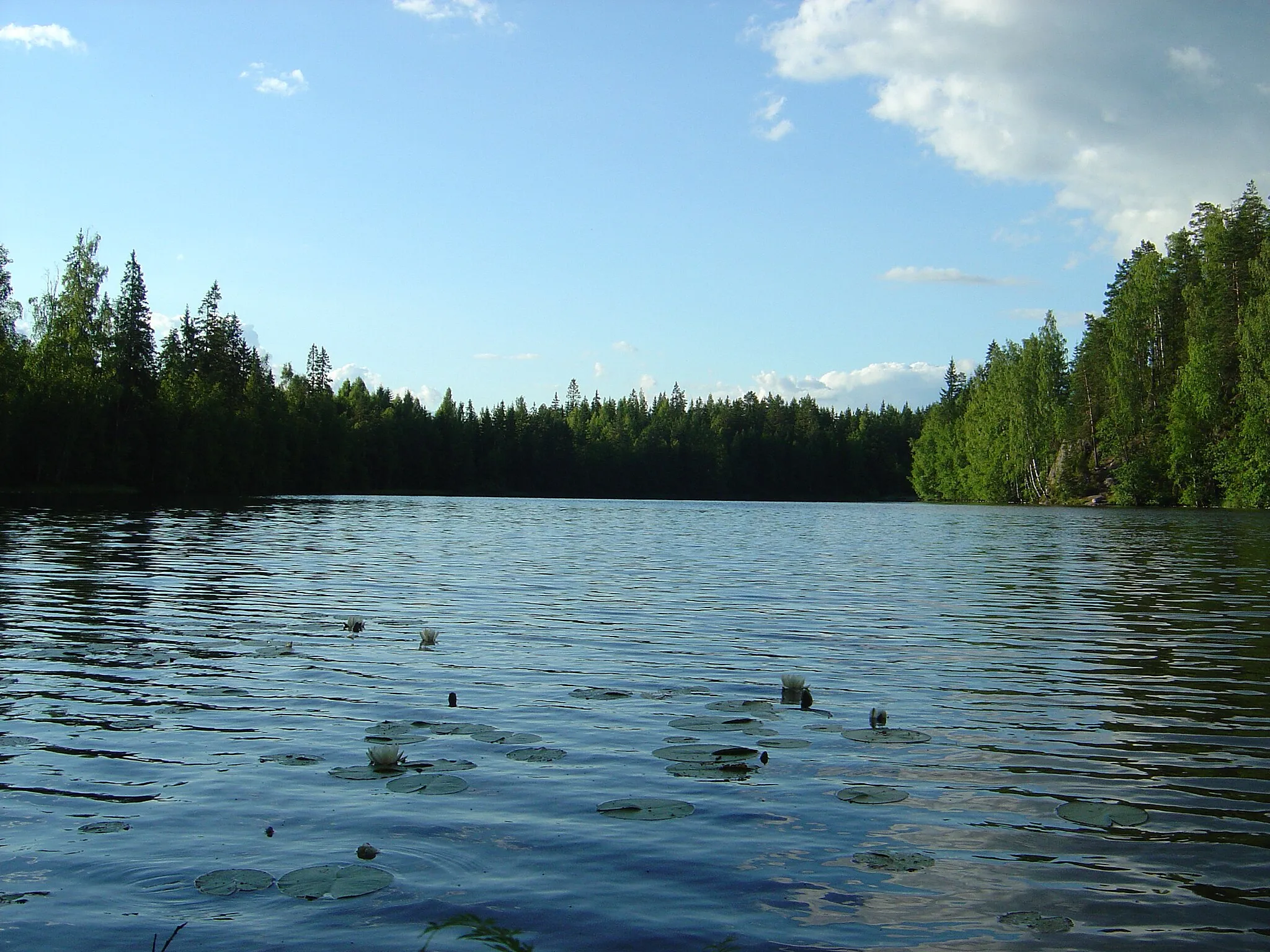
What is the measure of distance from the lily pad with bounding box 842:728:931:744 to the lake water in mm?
170

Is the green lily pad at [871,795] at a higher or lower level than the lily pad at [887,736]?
lower

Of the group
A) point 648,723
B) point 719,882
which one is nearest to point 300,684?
point 648,723

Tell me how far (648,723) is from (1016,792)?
430cm

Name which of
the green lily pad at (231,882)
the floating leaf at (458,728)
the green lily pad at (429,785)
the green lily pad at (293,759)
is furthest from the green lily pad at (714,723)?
the green lily pad at (231,882)

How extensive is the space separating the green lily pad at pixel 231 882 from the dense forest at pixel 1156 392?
3930 inches

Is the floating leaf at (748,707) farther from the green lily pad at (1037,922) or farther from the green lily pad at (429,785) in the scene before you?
the green lily pad at (1037,922)

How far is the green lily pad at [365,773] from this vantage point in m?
9.54

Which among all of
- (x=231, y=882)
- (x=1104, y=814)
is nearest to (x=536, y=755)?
(x=231, y=882)

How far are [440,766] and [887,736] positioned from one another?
503cm

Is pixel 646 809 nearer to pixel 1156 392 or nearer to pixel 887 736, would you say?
pixel 887 736

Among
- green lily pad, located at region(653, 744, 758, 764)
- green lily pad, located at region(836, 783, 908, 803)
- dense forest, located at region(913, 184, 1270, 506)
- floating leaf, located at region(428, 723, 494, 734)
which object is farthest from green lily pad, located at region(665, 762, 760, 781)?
dense forest, located at region(913, 184, 1270, 506)

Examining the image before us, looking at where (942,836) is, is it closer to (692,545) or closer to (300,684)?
(300,684)

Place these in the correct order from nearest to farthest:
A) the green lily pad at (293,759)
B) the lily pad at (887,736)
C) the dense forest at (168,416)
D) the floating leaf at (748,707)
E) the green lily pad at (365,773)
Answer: the green lily pad at (365,773)
the green lily pad at (293,759)
the lily pad at (887,736)
the floating leaf at (748,707)
the dense forest at (168,416)

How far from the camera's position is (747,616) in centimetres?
2223
